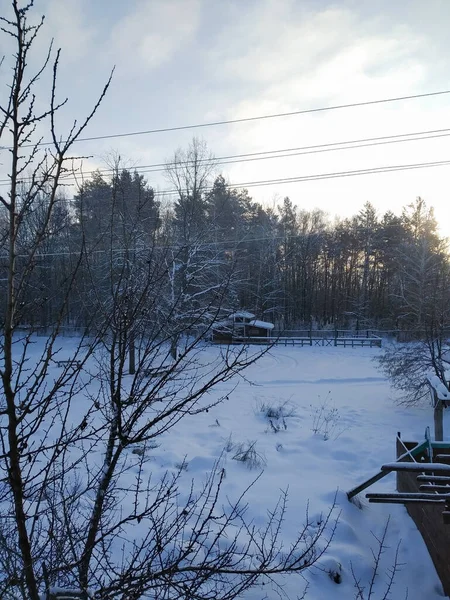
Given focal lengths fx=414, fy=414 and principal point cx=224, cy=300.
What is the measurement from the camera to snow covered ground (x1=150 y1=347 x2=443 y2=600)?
4719 millimetres

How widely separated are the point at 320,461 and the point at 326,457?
1.04 ft

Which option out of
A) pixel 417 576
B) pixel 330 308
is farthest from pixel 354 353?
pixel 417 576

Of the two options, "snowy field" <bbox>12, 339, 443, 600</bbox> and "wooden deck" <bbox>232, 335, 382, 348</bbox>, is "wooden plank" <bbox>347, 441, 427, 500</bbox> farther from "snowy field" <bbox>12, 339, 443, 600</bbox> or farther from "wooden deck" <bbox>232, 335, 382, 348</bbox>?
"wooden deck" <bbox>232, 335, 382, 348</bbox>

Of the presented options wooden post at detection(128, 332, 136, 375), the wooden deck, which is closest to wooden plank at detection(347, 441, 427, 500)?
wooden post at detection(128, 332, 136, 375)

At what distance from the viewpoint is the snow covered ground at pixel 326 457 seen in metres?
4.72

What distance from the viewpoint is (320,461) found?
7.96 meters

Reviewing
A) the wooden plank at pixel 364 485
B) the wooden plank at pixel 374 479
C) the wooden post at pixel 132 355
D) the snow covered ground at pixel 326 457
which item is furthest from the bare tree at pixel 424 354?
the wooden post at pixel 132 355

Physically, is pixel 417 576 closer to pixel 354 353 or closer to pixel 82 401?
pixel 82 401

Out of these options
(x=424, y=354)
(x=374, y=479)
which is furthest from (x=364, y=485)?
(x=424, y=354)

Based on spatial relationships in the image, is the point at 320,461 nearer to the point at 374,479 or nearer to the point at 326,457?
the point at 326,457

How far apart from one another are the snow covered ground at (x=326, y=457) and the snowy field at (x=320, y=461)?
0.06ft

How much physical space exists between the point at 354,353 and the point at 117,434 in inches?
931

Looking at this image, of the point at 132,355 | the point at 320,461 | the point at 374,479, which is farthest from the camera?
the point at 132,355

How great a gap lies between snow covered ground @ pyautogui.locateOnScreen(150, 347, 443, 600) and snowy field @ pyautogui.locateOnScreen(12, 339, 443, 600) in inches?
0.7
